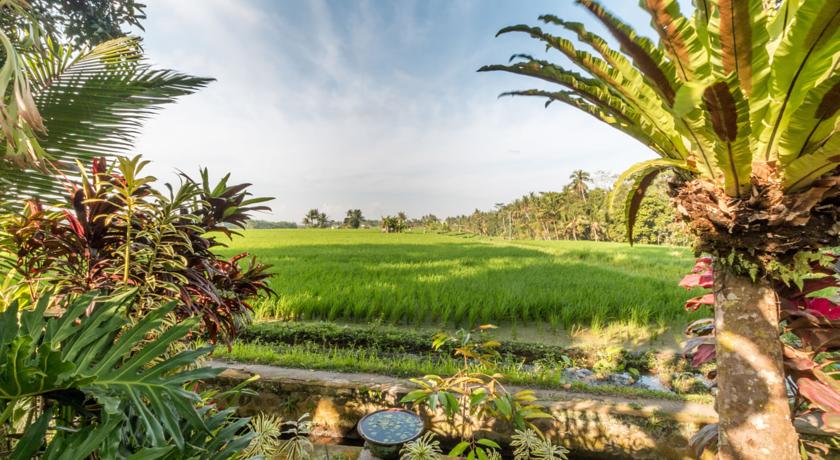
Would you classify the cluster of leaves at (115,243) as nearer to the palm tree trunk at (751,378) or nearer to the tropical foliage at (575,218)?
the palm tree trunk at (751,378)

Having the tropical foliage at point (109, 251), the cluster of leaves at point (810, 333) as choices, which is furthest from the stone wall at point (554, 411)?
the tropical foliage at point (109, 251)

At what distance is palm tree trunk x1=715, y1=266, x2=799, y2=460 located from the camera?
0.90 m

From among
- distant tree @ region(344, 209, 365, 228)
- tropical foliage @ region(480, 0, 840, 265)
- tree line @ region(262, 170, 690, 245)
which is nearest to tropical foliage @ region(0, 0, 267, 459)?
tropical foliage @ region(480, 0, 840, 265)

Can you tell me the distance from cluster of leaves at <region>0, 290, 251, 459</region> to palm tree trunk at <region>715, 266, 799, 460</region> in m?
1.38

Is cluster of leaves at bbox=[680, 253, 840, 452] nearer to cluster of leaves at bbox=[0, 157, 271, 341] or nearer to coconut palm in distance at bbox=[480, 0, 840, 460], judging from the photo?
coconut palm in distance at bbox=[480, 0, 840, 460]

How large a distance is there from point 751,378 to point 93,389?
1.61 meters

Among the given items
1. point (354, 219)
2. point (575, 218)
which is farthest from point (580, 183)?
point (354, 219)

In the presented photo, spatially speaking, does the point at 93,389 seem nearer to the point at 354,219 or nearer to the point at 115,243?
the point at 115,243

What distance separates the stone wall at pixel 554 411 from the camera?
6.97ft

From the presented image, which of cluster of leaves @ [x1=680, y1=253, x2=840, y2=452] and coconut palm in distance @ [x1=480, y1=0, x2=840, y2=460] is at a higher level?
coconut palm in distance @ [x1=480, y1=0, x2=840, y2=460]

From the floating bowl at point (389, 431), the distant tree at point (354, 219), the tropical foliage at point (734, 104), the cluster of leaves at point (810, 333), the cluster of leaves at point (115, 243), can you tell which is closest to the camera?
the tropical foliage at point (734, 104)

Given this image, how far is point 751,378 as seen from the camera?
3.01ft

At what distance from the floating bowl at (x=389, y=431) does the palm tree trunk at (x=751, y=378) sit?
1.36m

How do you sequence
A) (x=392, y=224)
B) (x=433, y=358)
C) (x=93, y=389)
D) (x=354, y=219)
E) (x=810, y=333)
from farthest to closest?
1. (x=354, y=219)
2. (x=392, y=224)
3. (x=433, y=358)
4. (x=810, y=333)
5. (x=93, y=389)
